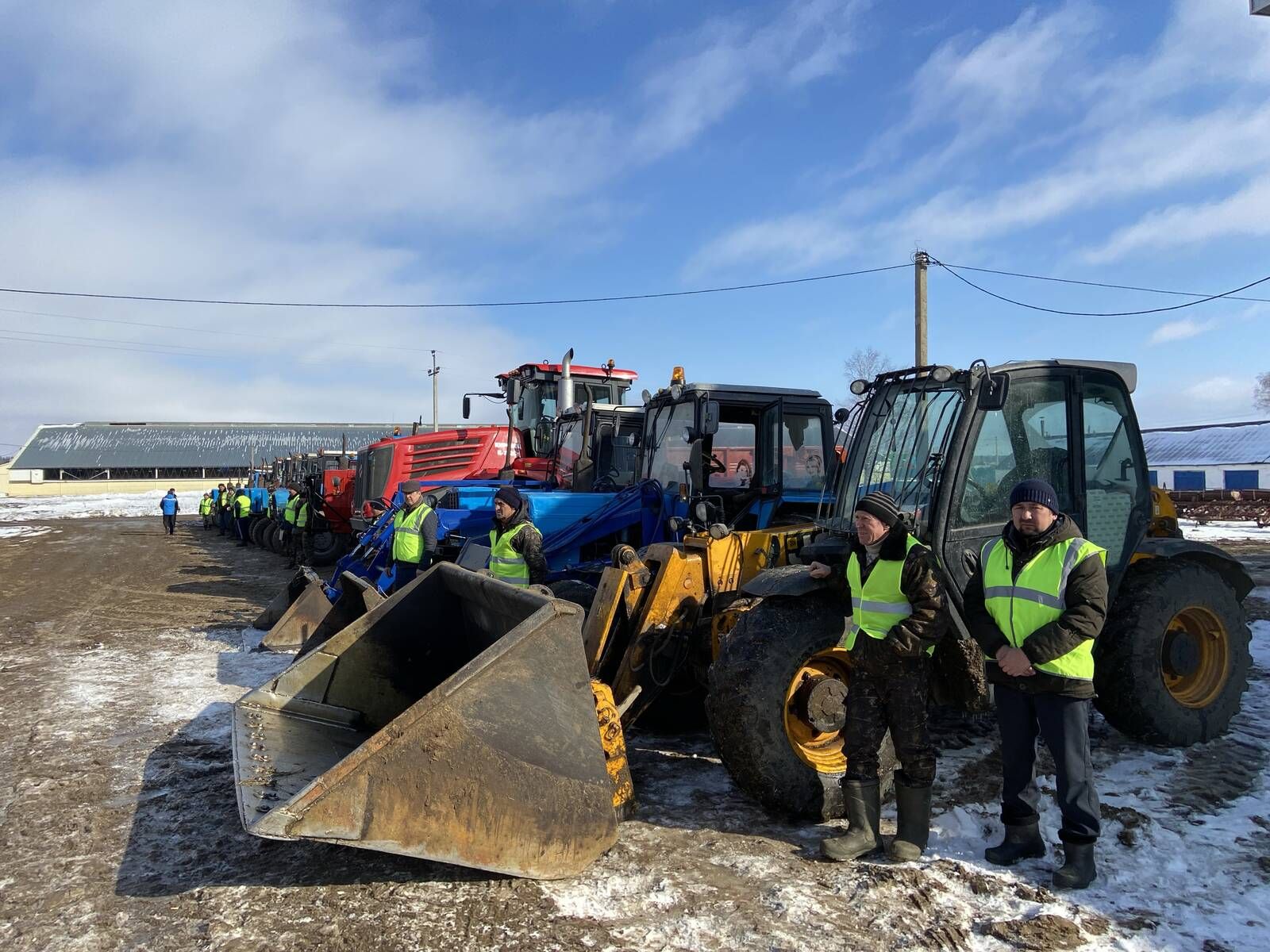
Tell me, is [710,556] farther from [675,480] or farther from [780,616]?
[675,480]

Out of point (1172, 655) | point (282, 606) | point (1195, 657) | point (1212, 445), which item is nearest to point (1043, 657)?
point (1172, 655)

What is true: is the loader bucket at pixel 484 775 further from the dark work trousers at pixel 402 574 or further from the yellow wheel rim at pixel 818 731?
the dark work trousers at pixel 402 574

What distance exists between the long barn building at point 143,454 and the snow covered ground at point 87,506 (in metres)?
2.89

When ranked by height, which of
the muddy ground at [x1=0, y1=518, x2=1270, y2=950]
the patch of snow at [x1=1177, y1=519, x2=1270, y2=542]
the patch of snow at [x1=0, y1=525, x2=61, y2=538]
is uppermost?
the patch of snow at [x1=1177, y1=519, x2=1270, y2=542]

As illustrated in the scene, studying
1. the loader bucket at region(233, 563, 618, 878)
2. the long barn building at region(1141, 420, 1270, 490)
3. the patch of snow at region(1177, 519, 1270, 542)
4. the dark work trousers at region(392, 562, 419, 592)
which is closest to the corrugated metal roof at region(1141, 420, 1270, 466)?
the long barn building at region(1141, 420, 1270, 490)

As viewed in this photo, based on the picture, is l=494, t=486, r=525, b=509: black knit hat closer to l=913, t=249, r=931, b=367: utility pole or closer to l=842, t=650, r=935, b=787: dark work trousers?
l=842, t=650, r=935, b=787: dark work trousers

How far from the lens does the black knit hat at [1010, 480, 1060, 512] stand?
11.9ft

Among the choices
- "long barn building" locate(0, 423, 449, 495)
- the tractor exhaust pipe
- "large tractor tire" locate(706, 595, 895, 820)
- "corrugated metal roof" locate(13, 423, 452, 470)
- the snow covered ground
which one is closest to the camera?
"large tractor tire" locate(706, 595, 895, 820)

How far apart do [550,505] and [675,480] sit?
1.38 meters

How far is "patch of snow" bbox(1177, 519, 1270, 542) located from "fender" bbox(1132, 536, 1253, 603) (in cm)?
1482

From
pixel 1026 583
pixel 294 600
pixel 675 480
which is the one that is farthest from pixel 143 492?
pixel 1026 583

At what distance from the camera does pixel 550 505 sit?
25.8ft

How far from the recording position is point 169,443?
2552 inches

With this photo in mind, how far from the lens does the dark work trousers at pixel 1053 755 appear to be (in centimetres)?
→ 352
